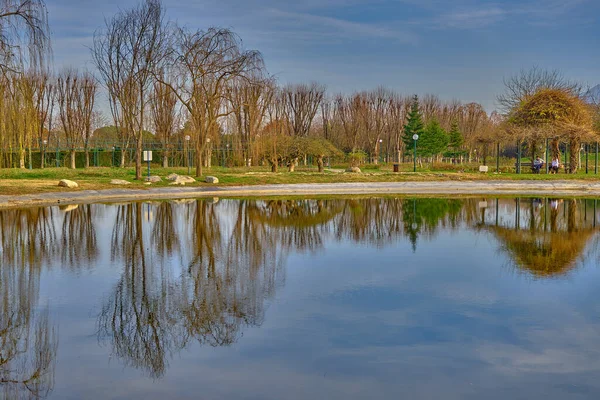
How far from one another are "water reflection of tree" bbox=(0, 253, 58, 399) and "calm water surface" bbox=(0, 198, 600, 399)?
21mm

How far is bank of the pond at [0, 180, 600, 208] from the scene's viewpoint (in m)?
23.3

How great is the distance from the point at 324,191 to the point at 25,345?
23.9 meters

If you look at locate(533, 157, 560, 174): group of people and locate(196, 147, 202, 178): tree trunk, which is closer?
locate(196, 147, 202, 178): tree trunk

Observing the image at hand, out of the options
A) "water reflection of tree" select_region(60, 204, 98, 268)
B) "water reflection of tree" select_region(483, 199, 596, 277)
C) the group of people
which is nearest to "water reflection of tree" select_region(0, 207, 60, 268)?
"water reflection of tree" select_region(60, 204, 98, 268)

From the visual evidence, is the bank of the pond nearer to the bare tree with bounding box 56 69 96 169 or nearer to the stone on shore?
the stone on shore

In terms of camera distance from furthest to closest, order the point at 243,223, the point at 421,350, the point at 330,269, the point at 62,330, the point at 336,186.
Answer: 1. the point at 336,186
2. the point at 243,223
3. the point at 330,269
4. the point at 62,330
5. the point at 421,350

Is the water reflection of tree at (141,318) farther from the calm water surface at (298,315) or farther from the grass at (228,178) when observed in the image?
the grass at (228,178)

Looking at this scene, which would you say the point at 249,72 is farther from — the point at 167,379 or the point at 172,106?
the point at 167,379

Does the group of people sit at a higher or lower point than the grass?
higher

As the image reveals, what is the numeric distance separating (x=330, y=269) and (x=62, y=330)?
4.36 m

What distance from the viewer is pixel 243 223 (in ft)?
50.7

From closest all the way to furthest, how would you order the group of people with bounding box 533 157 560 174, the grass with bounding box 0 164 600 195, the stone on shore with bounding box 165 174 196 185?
the grass with bounding box 0 164 600 195 < the stone on shore with bounding box 165 174 196 185 < the group of people with bounding box 533 157 560 174

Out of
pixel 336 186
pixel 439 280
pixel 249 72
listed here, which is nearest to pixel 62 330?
pixel 439 280

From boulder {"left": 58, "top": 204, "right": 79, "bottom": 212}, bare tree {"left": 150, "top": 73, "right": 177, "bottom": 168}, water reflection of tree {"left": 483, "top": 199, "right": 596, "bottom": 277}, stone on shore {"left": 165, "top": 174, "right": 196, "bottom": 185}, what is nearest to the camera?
water reflection of tree {"left": 483, "top": 199, "right": 596, "bottom": 277}
